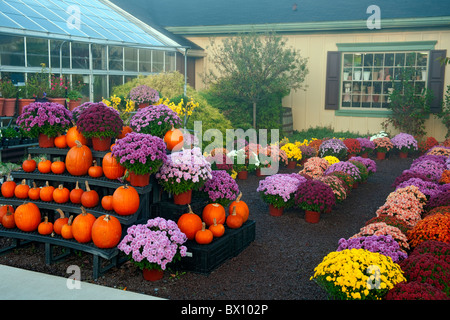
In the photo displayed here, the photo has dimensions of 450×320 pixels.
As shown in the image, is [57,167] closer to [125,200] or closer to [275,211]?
[125,200]

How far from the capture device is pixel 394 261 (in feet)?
13.5

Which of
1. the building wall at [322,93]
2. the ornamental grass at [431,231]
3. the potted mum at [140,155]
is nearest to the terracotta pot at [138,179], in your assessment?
the potted mum at [140,155]

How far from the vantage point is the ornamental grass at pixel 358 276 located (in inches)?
138

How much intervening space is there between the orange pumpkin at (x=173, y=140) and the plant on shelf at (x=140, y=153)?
0.81 meters

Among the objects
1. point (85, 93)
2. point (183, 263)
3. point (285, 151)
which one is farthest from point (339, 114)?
point (183, 263)

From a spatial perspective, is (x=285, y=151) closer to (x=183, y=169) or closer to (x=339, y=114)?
(x=339, y=114)

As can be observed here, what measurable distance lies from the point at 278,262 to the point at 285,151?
5.59 meters

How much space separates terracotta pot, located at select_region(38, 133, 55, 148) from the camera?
5.44 metres

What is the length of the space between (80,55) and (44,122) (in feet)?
20.2

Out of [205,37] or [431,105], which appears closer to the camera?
[431,105]

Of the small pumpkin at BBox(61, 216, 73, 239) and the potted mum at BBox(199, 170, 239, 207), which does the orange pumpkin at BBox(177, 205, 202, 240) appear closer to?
the potted mum at BBox(199, 170, 239, 207)

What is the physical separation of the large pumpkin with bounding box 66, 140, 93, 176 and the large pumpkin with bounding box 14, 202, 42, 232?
0.59m

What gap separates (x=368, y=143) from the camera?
1148 cm
